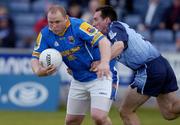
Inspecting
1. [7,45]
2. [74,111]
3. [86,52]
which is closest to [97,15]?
[86,52]

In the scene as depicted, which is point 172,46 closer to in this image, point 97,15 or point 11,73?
point 11,73

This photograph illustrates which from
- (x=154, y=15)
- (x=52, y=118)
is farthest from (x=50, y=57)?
(x=154, y=15)

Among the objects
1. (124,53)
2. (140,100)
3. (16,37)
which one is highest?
(124,53)

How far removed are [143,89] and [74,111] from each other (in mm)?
1232

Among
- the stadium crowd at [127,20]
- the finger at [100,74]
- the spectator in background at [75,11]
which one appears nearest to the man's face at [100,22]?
the finger at [100,74]

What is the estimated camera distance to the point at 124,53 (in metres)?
10.6

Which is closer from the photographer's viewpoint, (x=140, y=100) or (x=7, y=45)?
(x=140, y=100)

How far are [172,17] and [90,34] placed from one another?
8486 millimetres

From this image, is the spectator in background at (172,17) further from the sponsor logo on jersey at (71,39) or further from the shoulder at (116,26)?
the sponsor logo on jersey at (71,39)

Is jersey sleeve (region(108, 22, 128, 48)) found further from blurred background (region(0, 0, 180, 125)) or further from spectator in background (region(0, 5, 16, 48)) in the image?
spectator in background (region(0, 5, 16, 48))

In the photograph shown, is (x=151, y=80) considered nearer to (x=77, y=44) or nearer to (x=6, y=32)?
(x=77, y=44)

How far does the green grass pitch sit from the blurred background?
1.49ft

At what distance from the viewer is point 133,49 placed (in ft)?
34.8

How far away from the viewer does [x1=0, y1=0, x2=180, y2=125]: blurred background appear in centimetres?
1591
